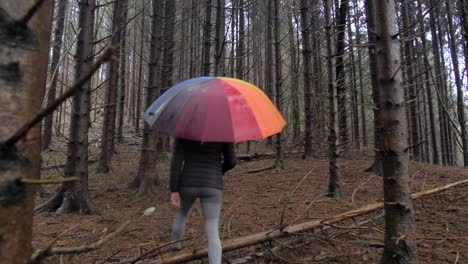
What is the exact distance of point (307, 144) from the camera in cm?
1040

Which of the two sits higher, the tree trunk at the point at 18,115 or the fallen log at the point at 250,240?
the tree trunk at the point at 18,115

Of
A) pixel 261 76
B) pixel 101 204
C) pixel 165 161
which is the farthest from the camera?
pixel 261 76

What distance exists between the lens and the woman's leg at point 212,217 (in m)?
2.90

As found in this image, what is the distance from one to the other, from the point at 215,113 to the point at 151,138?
4.99 m

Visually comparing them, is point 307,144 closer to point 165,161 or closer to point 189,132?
point 165,161

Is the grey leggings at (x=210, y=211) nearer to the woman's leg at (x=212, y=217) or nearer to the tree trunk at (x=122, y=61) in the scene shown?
the woman's leg at (x=212, y=217)

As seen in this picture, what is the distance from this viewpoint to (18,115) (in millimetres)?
843

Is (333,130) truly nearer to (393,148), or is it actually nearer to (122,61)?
(393,148)

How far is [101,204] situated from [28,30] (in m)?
6.35

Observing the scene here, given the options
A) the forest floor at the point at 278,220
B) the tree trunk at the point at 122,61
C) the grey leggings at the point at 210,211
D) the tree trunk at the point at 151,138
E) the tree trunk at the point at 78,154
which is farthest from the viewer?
the tree trunk at the point at 122,61

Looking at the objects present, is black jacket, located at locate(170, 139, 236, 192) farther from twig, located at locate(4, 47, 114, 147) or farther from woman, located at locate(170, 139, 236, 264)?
twig, located at locate(4, 47, 114, 147)

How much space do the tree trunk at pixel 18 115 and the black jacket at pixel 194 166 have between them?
6.74ft

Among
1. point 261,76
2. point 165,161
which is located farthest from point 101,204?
point 261,76

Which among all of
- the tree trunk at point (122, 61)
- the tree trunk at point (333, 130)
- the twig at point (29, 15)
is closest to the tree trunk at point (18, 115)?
the twig at point (29, 15)
